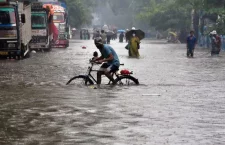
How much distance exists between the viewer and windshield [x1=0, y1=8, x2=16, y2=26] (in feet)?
105

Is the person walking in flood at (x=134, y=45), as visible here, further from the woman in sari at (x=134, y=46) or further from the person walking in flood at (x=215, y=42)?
the person walking in flood at (x=215, y=42)

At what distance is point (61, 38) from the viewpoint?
54938mm

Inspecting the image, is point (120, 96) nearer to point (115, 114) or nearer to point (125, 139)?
point (115, 114)

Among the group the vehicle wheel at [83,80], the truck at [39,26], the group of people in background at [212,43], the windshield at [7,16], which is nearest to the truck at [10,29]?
the windshield at [7,16]

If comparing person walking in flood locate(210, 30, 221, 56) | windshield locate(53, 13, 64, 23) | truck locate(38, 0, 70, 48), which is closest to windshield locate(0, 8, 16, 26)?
person walking in flood locate(210, 30, 221, 56)

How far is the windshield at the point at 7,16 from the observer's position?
32.0 metres

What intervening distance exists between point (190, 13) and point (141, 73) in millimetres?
58396

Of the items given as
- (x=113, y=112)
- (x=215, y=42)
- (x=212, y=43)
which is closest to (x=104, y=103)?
(x=113, y=112)

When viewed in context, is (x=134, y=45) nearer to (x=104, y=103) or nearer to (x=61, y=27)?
(x=61, y=27)

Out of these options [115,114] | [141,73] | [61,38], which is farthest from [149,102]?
[61,38]

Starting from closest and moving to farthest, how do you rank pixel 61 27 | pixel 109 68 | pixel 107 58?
pixel 107 58 < pixel 109 68 < pixel 61 27

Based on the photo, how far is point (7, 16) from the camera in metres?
32.1

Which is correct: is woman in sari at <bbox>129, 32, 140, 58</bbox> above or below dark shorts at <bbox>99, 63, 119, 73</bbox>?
below

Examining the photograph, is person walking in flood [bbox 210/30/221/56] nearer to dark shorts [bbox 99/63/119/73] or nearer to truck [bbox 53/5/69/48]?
truck [bbox 53/5/69/48]
